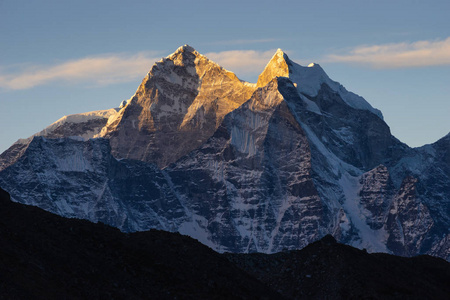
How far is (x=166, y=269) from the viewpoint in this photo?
98688 mm

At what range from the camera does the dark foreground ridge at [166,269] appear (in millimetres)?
88000

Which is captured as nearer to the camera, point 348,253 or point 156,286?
point 156,286

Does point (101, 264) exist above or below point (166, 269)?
above

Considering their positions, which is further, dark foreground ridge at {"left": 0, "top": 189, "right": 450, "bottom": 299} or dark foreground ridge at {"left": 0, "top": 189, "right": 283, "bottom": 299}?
dark foreground ridge at {"left": 0, "top": 189, "right": 450, "bottom": 299}

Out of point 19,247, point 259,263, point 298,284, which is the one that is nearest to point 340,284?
point 298,284

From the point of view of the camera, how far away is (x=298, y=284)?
355ft

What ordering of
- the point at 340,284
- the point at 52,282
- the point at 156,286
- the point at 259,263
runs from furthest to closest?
the point at 259,263 → the point at 340,284 → the point at 156,286 → the point at 52,282

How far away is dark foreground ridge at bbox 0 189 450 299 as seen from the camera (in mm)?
88000

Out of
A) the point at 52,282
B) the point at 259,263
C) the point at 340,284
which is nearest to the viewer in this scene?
the point at 52,282

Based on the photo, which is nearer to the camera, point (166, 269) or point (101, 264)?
point (101, 264)

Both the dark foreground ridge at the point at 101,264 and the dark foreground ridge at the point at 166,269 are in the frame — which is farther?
the dark foreground ridge at the point at 166,269

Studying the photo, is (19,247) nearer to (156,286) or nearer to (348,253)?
(156,286)

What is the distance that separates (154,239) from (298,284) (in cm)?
1448

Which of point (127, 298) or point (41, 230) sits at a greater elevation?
point (41, 230)
